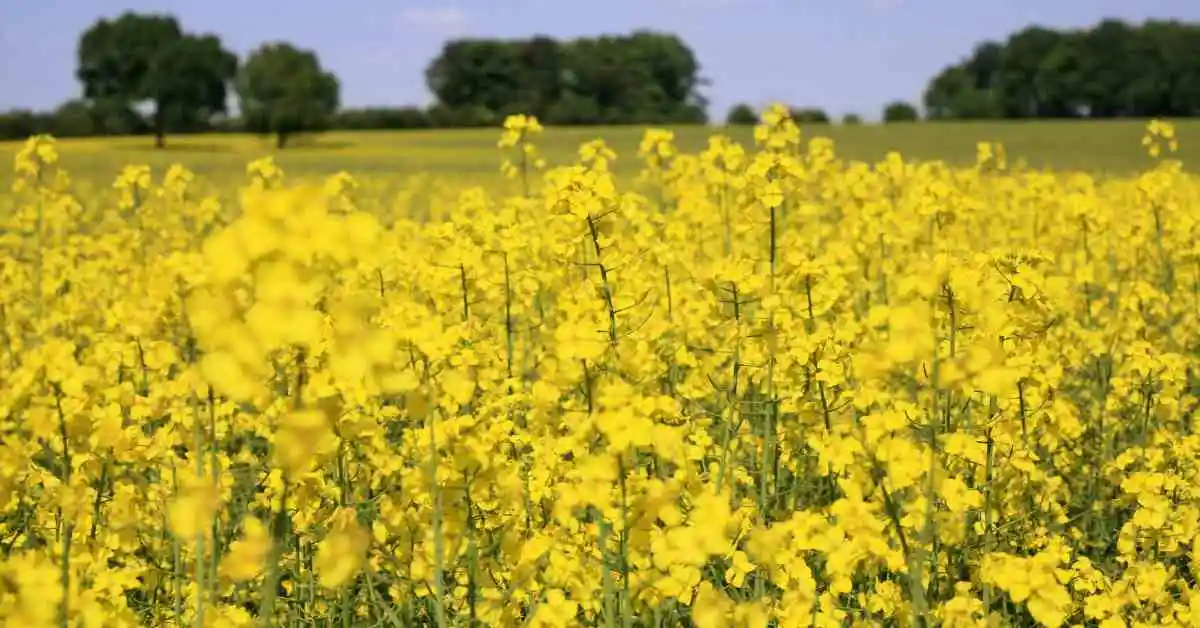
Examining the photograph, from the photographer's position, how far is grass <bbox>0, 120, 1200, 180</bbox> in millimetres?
29578

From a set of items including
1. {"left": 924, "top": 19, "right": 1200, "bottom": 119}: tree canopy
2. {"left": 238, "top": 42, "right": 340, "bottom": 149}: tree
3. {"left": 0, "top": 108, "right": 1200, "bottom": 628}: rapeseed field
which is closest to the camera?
{"left": 0, "top": 108, "right": 1200, "bottom": 628}: rapeseed field

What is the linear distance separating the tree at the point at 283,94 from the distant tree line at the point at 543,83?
2.3 inches

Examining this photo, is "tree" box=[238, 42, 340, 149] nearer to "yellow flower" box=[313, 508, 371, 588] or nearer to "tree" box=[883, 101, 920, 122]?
"tree" box=[883, 101, 920, 122]

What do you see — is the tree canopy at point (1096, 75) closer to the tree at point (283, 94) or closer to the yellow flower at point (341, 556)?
the tree at point (283, 94)

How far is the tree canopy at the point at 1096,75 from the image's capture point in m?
63.3

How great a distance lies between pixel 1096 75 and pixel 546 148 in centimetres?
4288

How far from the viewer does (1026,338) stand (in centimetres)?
349

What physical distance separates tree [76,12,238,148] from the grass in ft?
4.76

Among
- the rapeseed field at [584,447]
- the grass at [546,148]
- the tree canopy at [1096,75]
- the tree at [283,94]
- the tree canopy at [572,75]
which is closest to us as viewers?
the rapeseed field at [584,447]

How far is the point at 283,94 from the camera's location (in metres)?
48.8

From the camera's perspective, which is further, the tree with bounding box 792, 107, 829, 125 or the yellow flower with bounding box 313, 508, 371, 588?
the tree with bounding box 792, 107, 829, 125

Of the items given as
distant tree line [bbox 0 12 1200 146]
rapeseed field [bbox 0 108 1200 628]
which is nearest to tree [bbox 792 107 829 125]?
distant tree line [bbox 0 12 1200 146]

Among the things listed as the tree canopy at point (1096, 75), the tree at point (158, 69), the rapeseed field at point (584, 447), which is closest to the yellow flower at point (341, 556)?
the rapeseed field at point (584, 447)

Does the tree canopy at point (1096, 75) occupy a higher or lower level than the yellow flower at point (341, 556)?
higher
